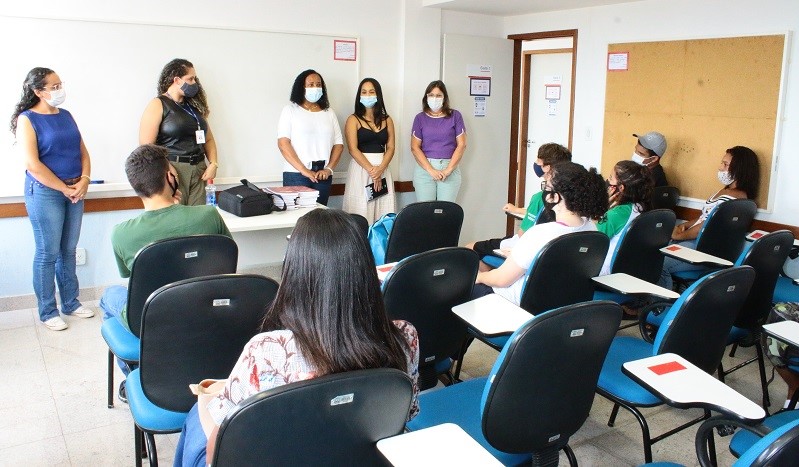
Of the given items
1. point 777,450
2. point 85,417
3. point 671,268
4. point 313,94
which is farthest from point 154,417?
point 313,94

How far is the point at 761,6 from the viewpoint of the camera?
14.6 feet

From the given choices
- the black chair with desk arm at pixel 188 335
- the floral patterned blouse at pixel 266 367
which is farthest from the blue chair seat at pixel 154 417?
the floral patterned blouse at pixel 266 367

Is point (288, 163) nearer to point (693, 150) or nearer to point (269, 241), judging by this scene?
point (269, 241)

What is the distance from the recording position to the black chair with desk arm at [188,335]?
2021 millimetres

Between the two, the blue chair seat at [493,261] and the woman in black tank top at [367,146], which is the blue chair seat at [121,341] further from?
the woman in black tank top at [367,146]

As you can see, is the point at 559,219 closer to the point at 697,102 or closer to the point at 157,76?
the point at 697,102

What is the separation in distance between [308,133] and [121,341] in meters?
2.80

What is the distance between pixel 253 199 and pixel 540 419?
2710mm

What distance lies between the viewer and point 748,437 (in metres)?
2.01

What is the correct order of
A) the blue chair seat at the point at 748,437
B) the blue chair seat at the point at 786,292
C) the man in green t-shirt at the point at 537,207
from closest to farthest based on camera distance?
the blue chair seat at the point at 748,437, the blue chair seat at the point at 786,292, the man in green t-shirt at the point at 537,207

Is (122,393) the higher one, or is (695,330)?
(695,330)

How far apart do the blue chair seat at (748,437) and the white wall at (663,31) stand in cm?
265

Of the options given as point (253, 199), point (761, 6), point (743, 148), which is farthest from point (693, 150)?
point (253, 199)

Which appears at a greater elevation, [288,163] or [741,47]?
[741,47]
